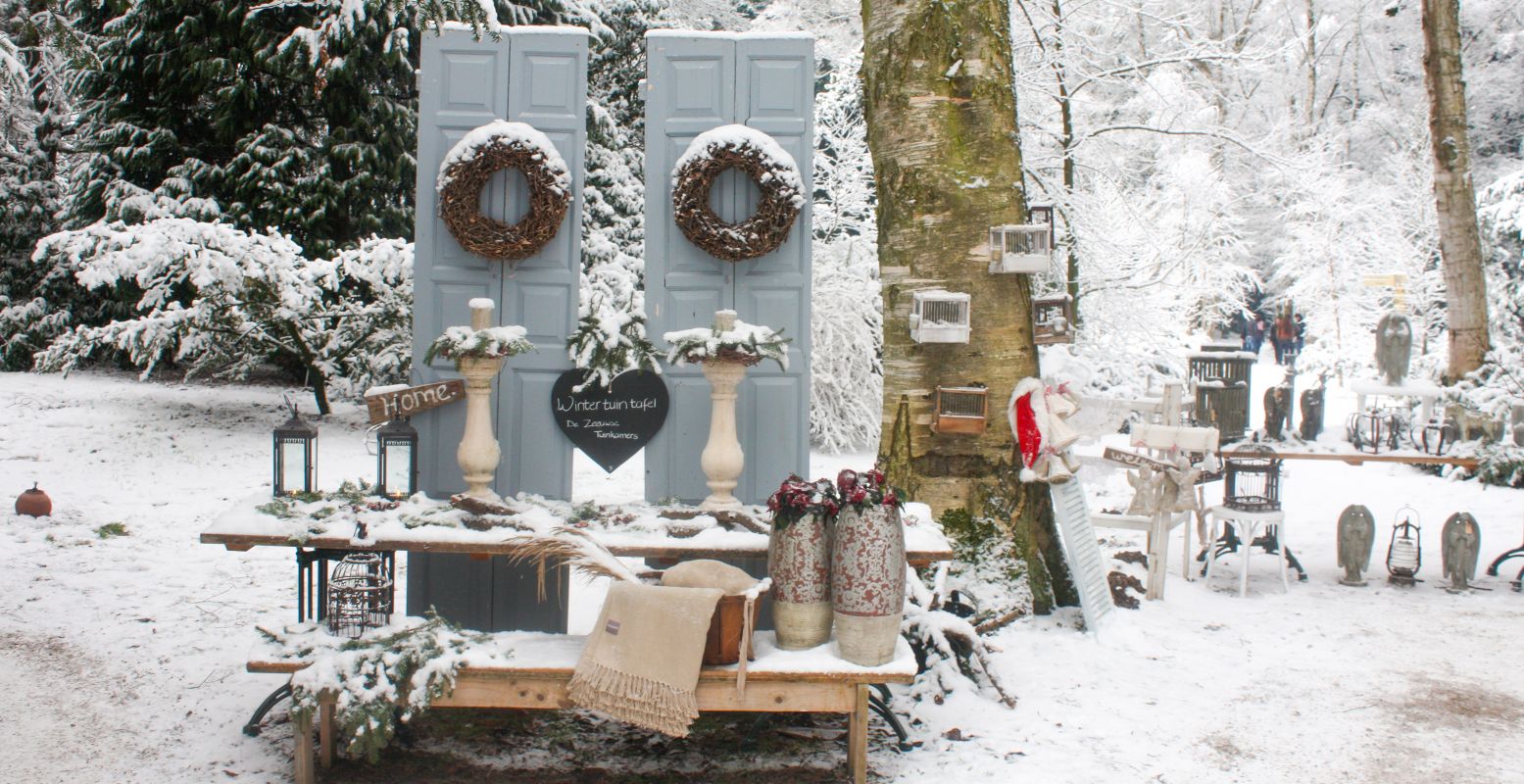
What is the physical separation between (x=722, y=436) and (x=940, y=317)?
137 centimetres

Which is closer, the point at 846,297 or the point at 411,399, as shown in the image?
the point at 411,399

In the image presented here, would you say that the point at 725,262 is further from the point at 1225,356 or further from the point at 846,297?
the point at 846,297

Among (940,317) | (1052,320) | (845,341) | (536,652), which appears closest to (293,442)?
(536,652)

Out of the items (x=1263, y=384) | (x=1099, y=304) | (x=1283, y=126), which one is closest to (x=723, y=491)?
(x=1099, y=304)

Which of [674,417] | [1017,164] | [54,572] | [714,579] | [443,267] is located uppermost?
[1017,164]

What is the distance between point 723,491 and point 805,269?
3.39 ft

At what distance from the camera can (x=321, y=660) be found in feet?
11.8

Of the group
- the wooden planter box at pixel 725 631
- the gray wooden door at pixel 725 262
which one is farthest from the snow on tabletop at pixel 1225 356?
the wooden planter box at pixel 725 631

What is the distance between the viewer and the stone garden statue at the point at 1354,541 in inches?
273

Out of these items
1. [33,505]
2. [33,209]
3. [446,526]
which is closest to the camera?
[446,526]

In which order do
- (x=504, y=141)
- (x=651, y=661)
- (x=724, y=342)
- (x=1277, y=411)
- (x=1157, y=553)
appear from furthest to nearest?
1. (x=1277, y=411)
2. (x=1157, y=553)
3. (x=504, y=141)
4. (x=724, y=342)
5. (x=651, y=661)

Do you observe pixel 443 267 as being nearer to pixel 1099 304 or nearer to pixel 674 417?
pixel 674 417

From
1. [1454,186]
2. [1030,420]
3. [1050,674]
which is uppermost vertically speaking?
[1454,186]

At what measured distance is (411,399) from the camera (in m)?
4.54
